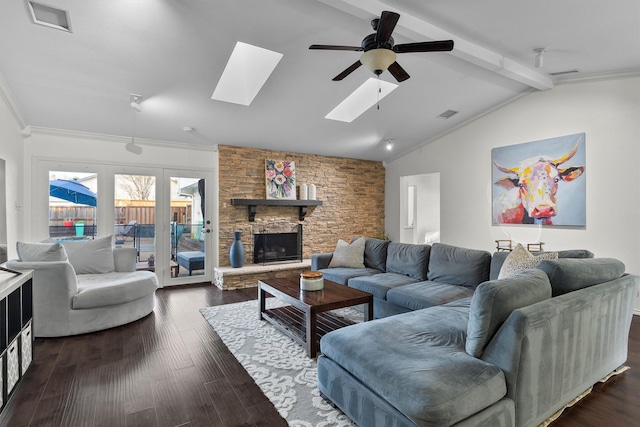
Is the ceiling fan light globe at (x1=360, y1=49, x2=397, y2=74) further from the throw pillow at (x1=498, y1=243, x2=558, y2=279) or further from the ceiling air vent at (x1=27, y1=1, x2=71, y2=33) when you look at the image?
the ceiling air vent at (x1=27, y1=1, x2=71, y2=33)

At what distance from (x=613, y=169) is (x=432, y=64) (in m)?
2.68

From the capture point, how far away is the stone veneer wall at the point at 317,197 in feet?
18.9

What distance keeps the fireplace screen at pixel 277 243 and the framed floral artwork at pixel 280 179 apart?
23.7 inches

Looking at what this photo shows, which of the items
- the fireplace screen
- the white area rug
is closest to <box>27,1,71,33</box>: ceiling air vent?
the white area rug

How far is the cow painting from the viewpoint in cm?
463

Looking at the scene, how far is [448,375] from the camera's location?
1602 mm

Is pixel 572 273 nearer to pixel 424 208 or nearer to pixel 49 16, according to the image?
pixel 49 16

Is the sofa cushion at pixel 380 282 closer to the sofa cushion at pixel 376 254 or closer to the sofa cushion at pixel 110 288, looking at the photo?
the sofa cushion at pixel 376 254

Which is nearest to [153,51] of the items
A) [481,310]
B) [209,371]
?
[209,371]

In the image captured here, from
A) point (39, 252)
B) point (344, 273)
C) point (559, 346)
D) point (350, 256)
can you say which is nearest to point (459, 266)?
point (344, 273)

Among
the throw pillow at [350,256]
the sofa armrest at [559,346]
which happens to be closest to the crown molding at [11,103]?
the throw pillow at [350,256]

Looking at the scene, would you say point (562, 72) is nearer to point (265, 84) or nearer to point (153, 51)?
point (265, 84)

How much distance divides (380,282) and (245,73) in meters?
3.08

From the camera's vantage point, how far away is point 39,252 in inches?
133
